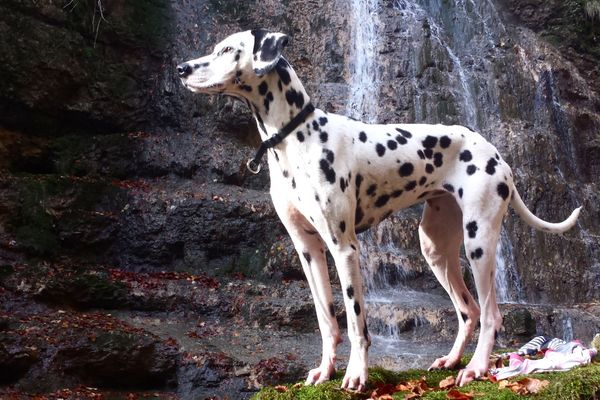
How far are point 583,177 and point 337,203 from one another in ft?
37.2

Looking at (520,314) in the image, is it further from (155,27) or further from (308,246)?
(155,27)

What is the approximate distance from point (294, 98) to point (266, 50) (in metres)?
0.42

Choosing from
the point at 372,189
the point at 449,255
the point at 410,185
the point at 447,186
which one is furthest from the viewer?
the point at 449,255

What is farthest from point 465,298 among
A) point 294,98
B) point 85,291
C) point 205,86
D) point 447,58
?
point 447,58

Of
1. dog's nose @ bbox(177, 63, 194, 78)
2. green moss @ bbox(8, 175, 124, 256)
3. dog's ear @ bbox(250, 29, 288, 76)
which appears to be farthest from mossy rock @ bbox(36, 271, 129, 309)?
dog's ear @ bbox(250, 29, 288, 76)

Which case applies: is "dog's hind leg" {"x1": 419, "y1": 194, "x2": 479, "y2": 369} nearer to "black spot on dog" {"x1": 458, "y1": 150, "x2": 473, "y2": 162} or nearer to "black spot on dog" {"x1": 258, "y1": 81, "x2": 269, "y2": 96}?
"black spot on dog" {"x1": 458, "y1": 150, "x2": 473, "y2": 162}

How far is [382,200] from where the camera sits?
516 centimetres

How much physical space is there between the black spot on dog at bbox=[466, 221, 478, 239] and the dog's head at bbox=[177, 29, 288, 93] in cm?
195

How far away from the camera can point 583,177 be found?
47.3 ft

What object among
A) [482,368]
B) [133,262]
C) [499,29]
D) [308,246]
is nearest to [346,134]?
[308,246]

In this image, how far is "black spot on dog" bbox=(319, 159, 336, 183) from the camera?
4.74 metres

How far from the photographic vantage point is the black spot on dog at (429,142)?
5.30 m

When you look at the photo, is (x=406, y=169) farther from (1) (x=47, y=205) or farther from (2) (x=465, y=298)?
(1) (x=47, y=205)

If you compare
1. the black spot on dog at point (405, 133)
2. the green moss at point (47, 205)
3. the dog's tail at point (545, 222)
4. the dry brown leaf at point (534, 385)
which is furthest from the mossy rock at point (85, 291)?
the dry brown leaf at point (534, 385)
